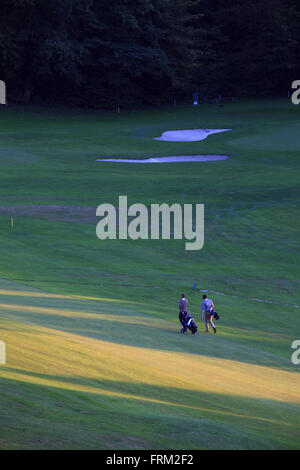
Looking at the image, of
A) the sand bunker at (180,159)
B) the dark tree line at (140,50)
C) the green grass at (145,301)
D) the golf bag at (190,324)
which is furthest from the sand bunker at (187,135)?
the golf bag at (190,324)

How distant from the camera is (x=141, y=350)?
19.4 m

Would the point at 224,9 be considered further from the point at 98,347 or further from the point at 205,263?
the point at 98,347

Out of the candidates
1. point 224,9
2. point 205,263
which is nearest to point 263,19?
point 224,9

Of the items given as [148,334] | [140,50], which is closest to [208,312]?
[148,334]

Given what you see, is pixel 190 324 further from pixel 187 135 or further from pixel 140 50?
pixel 140 50

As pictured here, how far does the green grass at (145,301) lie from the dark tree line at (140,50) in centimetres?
2243

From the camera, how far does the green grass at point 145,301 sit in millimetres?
12875

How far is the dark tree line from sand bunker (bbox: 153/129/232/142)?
1971 centimetres

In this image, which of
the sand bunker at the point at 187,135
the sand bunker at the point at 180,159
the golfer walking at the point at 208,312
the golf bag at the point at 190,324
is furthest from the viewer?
the sand bunker at the point at 187,135

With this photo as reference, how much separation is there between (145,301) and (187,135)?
48.2 meters

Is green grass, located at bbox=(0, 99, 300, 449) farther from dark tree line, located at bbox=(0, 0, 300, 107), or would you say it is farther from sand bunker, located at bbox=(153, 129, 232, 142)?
dark tree line, located at bbox=(0, 0, 300, 107)

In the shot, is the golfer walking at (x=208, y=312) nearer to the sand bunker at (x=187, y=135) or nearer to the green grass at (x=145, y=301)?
the green grass at (x=145, y=301)

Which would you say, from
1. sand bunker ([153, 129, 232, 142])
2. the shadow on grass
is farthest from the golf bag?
sand bunker ([153, 129, 232, 142])
